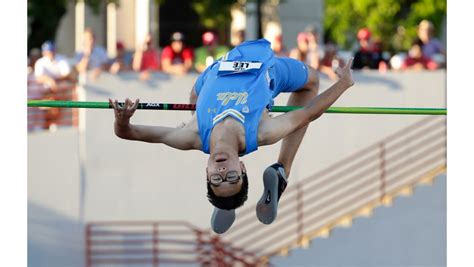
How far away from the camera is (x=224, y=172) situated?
871 cm

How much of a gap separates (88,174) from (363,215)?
2834mm

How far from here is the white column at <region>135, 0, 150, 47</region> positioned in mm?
20312

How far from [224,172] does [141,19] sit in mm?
12004

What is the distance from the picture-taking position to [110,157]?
15.5m

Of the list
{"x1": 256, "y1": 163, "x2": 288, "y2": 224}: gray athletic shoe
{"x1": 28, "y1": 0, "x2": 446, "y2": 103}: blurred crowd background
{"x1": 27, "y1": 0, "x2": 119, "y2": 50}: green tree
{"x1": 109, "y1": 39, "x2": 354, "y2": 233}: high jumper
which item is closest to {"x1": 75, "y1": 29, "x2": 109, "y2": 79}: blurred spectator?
{"x1": 28, "y1": 0, "x2": 446, "y2": 103}: blurred crowd background

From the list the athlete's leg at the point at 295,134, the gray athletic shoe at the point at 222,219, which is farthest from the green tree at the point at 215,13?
the gray athletic shoe at the point at 222,219

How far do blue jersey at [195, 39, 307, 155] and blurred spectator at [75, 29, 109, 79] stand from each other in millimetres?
5954

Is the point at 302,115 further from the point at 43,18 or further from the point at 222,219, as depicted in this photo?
the point at 43,18

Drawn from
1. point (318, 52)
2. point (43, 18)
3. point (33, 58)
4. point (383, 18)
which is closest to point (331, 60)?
point (318, 52)

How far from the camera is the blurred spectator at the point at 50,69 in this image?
15.0 meters

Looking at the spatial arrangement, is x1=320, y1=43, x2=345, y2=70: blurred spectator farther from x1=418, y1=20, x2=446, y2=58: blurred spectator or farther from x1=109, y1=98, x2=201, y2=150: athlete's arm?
x1=109, y1=98, x2=201, y2=150: athlete's arm

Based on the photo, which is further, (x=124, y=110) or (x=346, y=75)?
(x=346, y=75)

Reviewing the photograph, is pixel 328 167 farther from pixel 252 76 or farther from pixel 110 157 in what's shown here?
pixel 252 76
